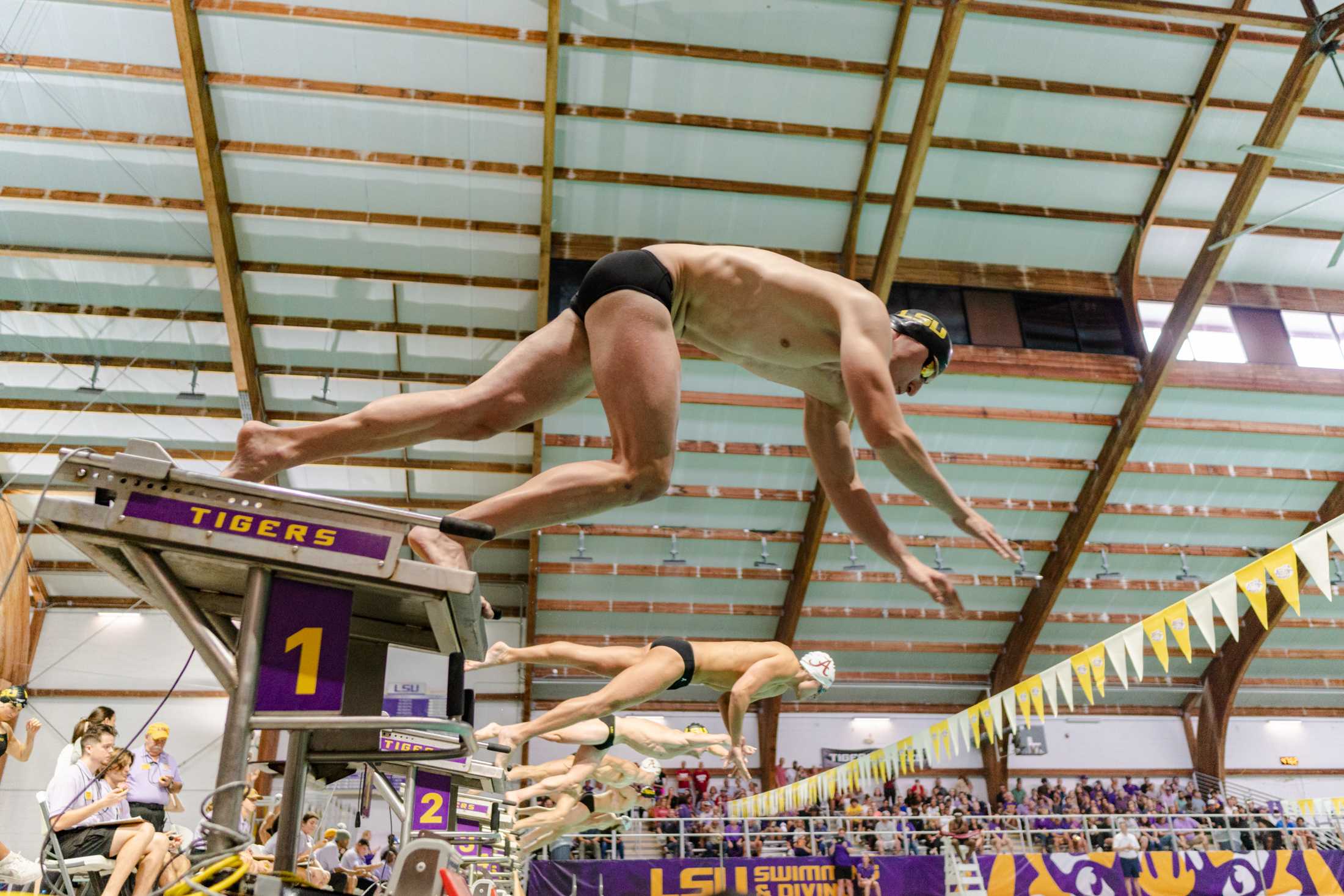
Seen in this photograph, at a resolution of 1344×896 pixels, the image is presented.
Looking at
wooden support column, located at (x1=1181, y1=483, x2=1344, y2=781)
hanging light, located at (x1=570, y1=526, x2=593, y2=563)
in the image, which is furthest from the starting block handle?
wooden support column, located at (x1=1181, y1=483, x2=1344, y2=781)

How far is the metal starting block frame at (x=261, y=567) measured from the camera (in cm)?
186

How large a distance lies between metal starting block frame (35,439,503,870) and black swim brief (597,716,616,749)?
25.2 feet

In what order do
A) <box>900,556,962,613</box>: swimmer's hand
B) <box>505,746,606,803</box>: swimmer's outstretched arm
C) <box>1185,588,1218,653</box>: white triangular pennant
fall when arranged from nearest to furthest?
<box>900,556,962,613</box>: swimmer's hand < <box>1185,588,1218,653</box>: white triangular pennant < <box>505,746,606,803</box>: swimmer's outstretched arm

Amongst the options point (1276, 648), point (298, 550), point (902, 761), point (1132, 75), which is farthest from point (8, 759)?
point (1276, 648)

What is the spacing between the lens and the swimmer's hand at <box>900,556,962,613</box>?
116 inches

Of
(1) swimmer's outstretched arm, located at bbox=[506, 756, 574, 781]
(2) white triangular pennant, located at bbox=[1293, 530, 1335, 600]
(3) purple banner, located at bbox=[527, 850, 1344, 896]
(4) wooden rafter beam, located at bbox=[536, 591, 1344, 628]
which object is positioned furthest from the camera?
(4) wooden rafter beam, located at bbox=[536, 591, 1344, 628]

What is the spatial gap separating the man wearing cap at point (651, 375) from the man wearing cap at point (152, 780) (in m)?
3.74

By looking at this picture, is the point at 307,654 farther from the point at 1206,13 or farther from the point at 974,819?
the point at 974,819

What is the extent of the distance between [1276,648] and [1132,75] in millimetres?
15181

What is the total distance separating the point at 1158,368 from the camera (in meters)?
16.9

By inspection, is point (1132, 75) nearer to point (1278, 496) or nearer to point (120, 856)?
point (1278, 496)

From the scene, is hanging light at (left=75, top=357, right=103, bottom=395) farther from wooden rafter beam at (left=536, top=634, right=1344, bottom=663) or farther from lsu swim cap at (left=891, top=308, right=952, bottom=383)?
lsu swim cap at (left=891, top=308, right=952, bottom=383)

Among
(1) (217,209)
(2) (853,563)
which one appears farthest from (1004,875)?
(1) (217,209)

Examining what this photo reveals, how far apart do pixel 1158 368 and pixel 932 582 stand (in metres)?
16.2
